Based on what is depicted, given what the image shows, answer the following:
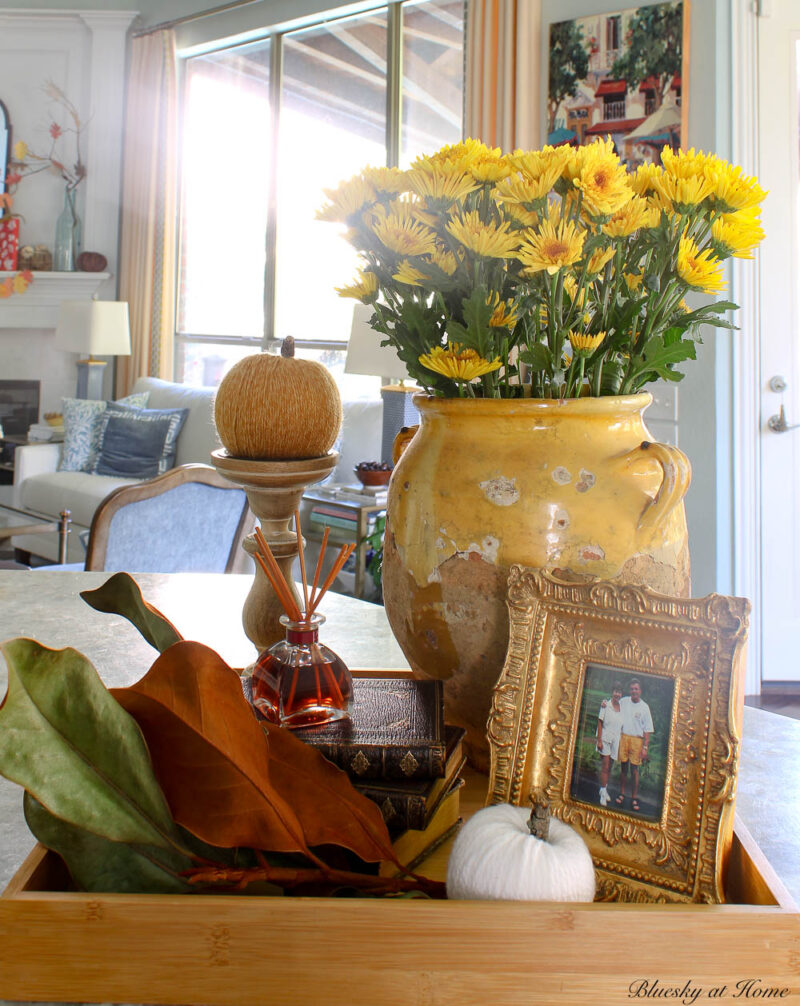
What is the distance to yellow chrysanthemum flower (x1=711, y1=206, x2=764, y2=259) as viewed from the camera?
51cm

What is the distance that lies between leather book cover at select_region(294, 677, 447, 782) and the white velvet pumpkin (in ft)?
0.26

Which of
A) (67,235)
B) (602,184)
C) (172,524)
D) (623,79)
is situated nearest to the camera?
(602,184)

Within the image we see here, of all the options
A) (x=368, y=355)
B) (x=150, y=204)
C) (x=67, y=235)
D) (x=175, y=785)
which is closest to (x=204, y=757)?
(x=175, y=785)

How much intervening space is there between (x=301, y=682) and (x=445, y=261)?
0.86ft

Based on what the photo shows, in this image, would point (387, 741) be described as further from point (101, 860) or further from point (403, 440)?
point (403, 440)

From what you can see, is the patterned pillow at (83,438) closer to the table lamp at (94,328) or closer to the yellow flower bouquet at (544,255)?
the table lamp at (94,328)

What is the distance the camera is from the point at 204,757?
416 mm

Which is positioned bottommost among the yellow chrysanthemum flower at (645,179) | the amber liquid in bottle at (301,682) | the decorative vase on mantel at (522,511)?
the amber liquid in bottle at (301,682)

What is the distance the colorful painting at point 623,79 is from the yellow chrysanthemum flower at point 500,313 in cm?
277

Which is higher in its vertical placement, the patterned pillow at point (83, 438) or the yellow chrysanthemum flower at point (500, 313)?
the patterned pillow at point (83, 438)

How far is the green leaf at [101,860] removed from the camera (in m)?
0.41

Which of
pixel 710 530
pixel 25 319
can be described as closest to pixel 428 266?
pixel 710 530

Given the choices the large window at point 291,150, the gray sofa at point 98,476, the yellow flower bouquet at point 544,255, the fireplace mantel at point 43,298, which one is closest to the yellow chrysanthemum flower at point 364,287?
the yellow flower bouquet at point 544,255

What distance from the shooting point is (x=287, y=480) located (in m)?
0.70
